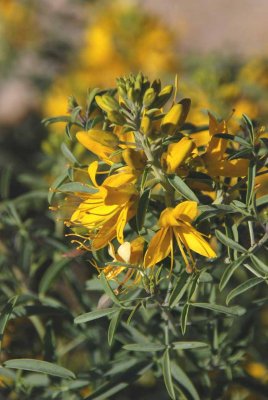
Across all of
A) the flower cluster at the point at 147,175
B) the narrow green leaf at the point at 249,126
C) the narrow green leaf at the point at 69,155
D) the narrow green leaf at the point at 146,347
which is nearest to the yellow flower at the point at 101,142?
the flower cluster at the point at 147,175

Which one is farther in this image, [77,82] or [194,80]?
[77,82]

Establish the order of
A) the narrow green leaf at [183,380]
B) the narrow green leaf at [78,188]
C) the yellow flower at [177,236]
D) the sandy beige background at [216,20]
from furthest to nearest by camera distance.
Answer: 1. the sandy beige background at [216,20]
2. the narrow green leaf at [183,380]
3. the narrow green leaf at [78,188]
4. the yellow flower at [177,236]

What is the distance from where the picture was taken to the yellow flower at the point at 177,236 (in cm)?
→ 89

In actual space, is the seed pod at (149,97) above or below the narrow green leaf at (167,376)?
above

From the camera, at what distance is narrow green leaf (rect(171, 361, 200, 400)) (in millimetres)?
1112

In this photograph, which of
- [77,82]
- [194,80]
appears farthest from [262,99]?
[77,82]

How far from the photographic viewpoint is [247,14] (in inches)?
158

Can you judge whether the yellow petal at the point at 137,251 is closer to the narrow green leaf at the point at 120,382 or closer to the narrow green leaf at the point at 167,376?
the narrow green leaf at the point at 167,376

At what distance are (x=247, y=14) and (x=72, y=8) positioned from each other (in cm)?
109

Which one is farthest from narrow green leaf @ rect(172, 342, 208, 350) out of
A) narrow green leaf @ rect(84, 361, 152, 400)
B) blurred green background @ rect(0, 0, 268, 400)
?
blurred green background @ rect(0, 0, 268, 400)

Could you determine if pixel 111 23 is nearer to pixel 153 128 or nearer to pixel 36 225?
pixel 36 225

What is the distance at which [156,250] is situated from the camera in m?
0.93

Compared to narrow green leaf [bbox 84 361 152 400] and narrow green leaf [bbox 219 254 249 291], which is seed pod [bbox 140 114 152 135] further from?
narrow green leaf [bbox 84 361 152 400]

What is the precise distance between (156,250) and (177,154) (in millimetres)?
141
